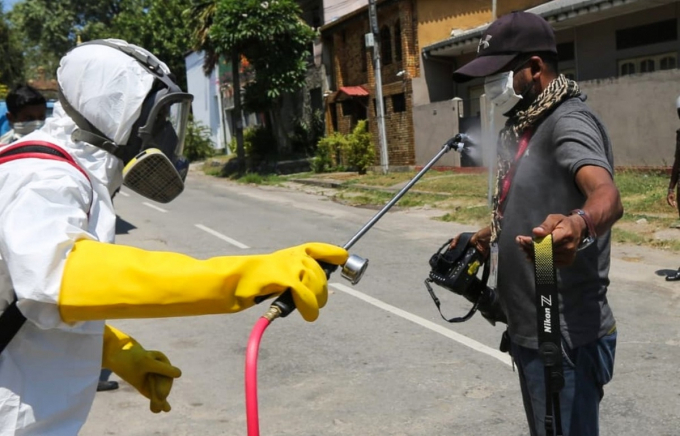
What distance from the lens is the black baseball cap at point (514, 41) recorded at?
8.28 ft

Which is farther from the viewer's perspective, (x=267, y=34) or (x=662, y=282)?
(x=267, y=34)

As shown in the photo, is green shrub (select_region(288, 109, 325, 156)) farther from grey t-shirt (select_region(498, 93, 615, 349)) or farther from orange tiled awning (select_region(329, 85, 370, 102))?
grey t-shirt (select_region(498, 93, 615, 349))

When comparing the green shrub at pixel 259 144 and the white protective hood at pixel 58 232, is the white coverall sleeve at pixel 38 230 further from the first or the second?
the green shrub at pixel 259 144

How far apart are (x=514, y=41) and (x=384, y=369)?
3.09 metres

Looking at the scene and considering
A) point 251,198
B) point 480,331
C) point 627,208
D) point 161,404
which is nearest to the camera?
point 161,404

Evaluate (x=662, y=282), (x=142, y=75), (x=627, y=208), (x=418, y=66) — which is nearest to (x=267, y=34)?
(x=418, y=66)

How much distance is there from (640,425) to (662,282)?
3928mm

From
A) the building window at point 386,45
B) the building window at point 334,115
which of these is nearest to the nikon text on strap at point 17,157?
the building window at point 386,45

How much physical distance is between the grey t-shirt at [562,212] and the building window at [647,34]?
15.1 m

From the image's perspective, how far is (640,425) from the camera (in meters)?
4.11

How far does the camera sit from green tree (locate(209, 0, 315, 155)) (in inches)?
965

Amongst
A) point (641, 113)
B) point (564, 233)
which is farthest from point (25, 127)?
point (641, 113)

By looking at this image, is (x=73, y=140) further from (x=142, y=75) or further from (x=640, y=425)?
(x=640, y=425)

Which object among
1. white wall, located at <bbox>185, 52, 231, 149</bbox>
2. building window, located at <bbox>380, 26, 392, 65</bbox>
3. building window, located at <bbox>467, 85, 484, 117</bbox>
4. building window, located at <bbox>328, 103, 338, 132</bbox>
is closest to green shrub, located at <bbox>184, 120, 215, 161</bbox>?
white wall, located at <bbox>185, 52, 231, 149</bbox>
